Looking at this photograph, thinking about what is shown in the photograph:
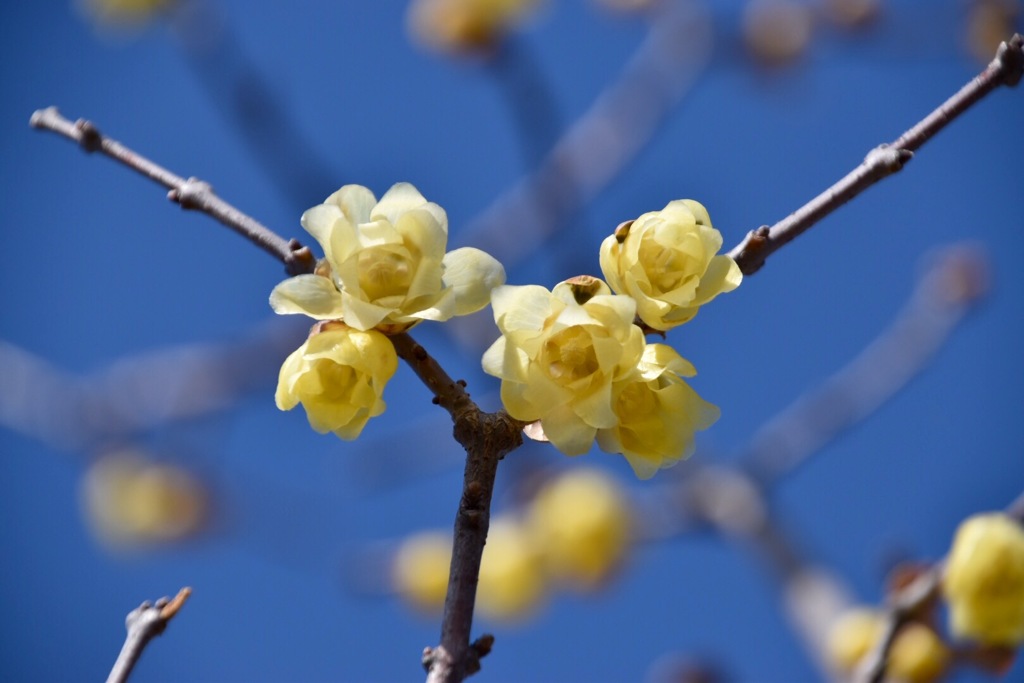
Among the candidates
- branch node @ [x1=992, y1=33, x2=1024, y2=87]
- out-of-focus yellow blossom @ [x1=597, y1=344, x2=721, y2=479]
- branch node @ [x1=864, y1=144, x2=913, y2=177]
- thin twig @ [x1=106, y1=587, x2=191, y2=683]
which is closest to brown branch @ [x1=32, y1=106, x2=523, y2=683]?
out-of-focus yellow blossom @ [x1=597, y1=344, x2=721, y2=479]

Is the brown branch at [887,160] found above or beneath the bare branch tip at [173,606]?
above

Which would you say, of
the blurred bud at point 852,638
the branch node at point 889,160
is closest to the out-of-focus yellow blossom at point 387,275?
the branch node at point 889,160

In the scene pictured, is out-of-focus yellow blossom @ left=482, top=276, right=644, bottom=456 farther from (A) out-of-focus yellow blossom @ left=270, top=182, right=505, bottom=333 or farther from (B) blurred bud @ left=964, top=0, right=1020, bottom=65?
(B) blurred bud @ left=964, top=0, right=1020, bottom=65

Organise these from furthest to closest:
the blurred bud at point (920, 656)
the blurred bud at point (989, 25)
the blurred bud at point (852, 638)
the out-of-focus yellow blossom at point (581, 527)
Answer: the out-of-focus yellow blossom at point (581, 527) → the blurred bud at point (989, 25) → the blurred bud at point (852, 638) → the blurred bud at point (920, 656)

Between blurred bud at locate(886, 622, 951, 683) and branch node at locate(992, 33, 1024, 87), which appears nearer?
branch node at locate(992, 33, 1024, 87)

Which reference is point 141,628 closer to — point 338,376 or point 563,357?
point 338,376

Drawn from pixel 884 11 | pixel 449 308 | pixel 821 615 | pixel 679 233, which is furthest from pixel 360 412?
pixel 884 11

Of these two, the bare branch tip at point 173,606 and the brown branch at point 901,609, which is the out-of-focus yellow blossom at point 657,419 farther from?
the brown branch at point 901,609
